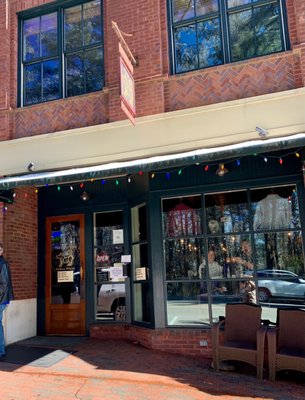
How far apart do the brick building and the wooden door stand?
0.09 ft

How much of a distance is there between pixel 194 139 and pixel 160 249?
1.97m

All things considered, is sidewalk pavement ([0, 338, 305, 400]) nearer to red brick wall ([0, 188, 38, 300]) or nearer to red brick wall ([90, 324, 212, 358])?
red brick wall ([90, 324, 212, 358])

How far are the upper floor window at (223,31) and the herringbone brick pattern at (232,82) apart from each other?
0.90 feet

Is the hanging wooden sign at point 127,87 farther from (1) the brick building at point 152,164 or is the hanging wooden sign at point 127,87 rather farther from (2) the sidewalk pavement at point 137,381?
(2) the sidewalk pavement at point 137,381

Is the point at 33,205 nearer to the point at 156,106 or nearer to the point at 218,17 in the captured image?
the point at 156,106

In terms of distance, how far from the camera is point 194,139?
21.6ft

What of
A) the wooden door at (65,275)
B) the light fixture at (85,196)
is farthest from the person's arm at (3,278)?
the light fixture at (85,196)

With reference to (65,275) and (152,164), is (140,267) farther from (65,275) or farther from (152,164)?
(152,164)

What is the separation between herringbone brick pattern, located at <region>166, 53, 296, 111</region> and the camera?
6527mm

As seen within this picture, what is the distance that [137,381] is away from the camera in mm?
5324

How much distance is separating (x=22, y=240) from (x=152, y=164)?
3735 mm

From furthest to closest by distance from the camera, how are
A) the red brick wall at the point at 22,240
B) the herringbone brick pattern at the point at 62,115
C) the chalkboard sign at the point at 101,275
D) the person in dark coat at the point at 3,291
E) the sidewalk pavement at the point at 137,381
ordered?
the chalkboard sign at the point at 101,275 → the red brick wall at the point at 22,240 → the herringbone brick pattern at the point at 62,115 → the person in dark coat at the point at 3,291 → the sidewalk pavement at the point at 137,381

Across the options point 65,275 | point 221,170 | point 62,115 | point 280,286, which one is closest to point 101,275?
point 65,275

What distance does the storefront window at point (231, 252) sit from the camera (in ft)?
21.3
